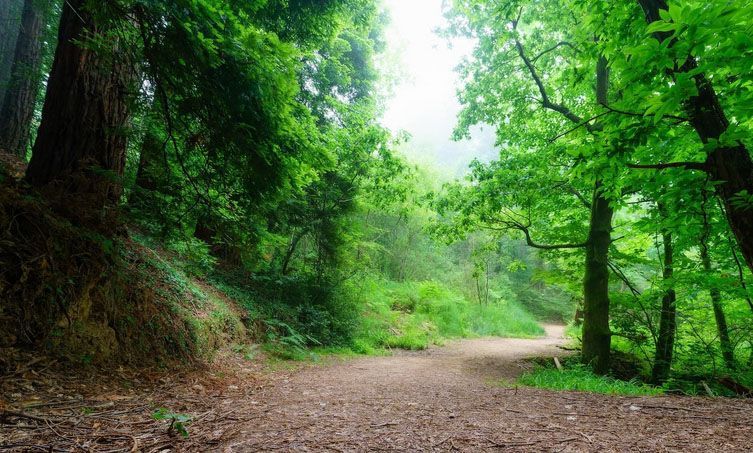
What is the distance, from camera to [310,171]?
4.07m

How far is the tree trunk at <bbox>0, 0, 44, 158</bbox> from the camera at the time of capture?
7242 mm

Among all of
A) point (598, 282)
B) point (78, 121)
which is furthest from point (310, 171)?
point (598, 282)

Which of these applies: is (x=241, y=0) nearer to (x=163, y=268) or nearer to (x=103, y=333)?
(x=103, y=333)

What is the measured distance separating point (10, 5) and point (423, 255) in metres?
18.0

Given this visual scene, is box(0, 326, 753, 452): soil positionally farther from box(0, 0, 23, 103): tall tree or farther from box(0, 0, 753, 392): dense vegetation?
box(0, 0, 23, 103): tall tree

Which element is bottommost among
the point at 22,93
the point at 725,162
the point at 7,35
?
the point at 725,162

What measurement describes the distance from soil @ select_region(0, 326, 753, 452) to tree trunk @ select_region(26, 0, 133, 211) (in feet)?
6.21

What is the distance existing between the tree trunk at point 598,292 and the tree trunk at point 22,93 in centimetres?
1210

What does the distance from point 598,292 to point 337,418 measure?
23.0ft

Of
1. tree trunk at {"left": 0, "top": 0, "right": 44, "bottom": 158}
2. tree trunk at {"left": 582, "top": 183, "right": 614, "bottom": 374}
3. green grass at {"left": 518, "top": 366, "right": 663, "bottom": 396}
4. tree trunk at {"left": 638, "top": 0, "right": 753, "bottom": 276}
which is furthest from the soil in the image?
tree trunk at {"left": 0, "top": 0, "right": 44, "bottom": 158}

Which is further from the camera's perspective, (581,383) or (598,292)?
(598,292)

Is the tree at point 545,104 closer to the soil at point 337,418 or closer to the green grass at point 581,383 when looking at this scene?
the green grass at point 581,383

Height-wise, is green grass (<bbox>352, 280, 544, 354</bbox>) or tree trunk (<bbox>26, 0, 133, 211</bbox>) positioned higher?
tree trunk (<bbox>26, 0, 133, 211</bbox>)

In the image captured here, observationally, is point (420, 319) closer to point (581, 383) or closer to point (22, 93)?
point (581, 383)
